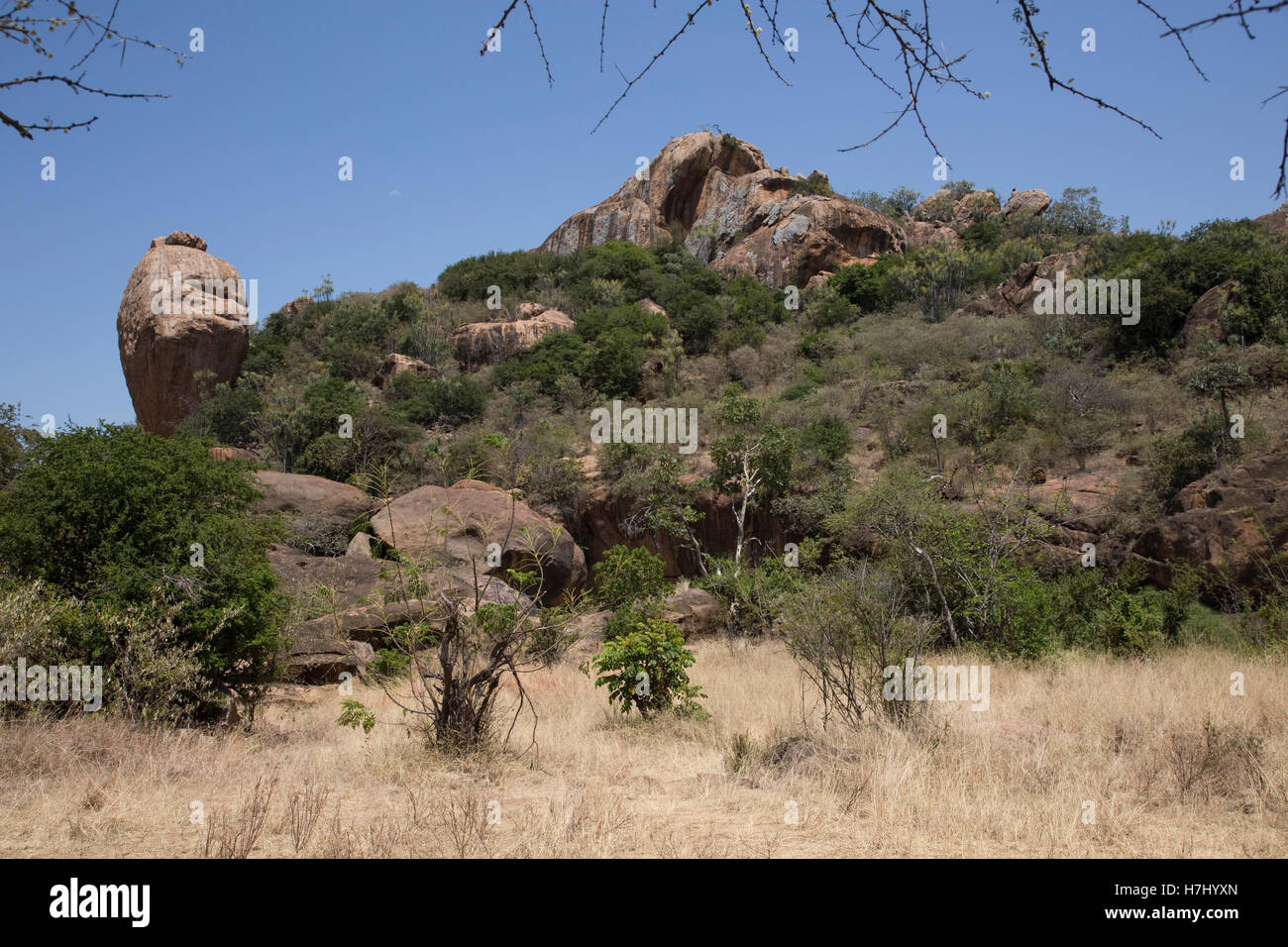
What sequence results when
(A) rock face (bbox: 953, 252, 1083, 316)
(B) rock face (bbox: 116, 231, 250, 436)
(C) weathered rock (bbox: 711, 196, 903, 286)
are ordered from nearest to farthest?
(A) rock face (bbox: 953, 252, 1083, 316), (B) rock face (bbox: 116, 231, 250, 436), (C) weathered rock (bbox: 711, 196, 903, 286)

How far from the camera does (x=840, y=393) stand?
78.2 ft

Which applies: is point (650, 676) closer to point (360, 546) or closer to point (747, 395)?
point (360, 546)

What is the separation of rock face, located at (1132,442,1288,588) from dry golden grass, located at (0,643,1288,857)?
14.5 ft

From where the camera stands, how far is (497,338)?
33.7 m

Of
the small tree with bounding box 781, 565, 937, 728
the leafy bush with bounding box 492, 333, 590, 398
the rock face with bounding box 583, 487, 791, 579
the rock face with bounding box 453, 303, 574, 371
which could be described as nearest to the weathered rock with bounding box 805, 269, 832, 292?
the rock face with bounding box 453, 303, 574, 371

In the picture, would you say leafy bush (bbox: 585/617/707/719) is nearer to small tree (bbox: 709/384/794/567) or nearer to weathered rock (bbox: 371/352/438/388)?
small tree (bbox: 709/384/794/567)

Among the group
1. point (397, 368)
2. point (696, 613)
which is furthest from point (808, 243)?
point (696, 613)

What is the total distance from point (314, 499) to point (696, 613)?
8712mm

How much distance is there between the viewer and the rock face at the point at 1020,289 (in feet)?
94.9

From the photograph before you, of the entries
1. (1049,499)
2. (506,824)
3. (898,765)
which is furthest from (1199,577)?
(506,824)

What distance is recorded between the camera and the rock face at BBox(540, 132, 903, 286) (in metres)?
39.7

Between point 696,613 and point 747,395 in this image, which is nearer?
point 696,613

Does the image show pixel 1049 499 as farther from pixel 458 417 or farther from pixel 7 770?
pixel 458 417

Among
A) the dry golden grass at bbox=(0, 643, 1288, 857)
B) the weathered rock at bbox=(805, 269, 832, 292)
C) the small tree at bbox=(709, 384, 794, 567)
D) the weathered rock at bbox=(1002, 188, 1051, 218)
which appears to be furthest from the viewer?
the weathered rock at bbox=(1002, 188, 1051, 218)
